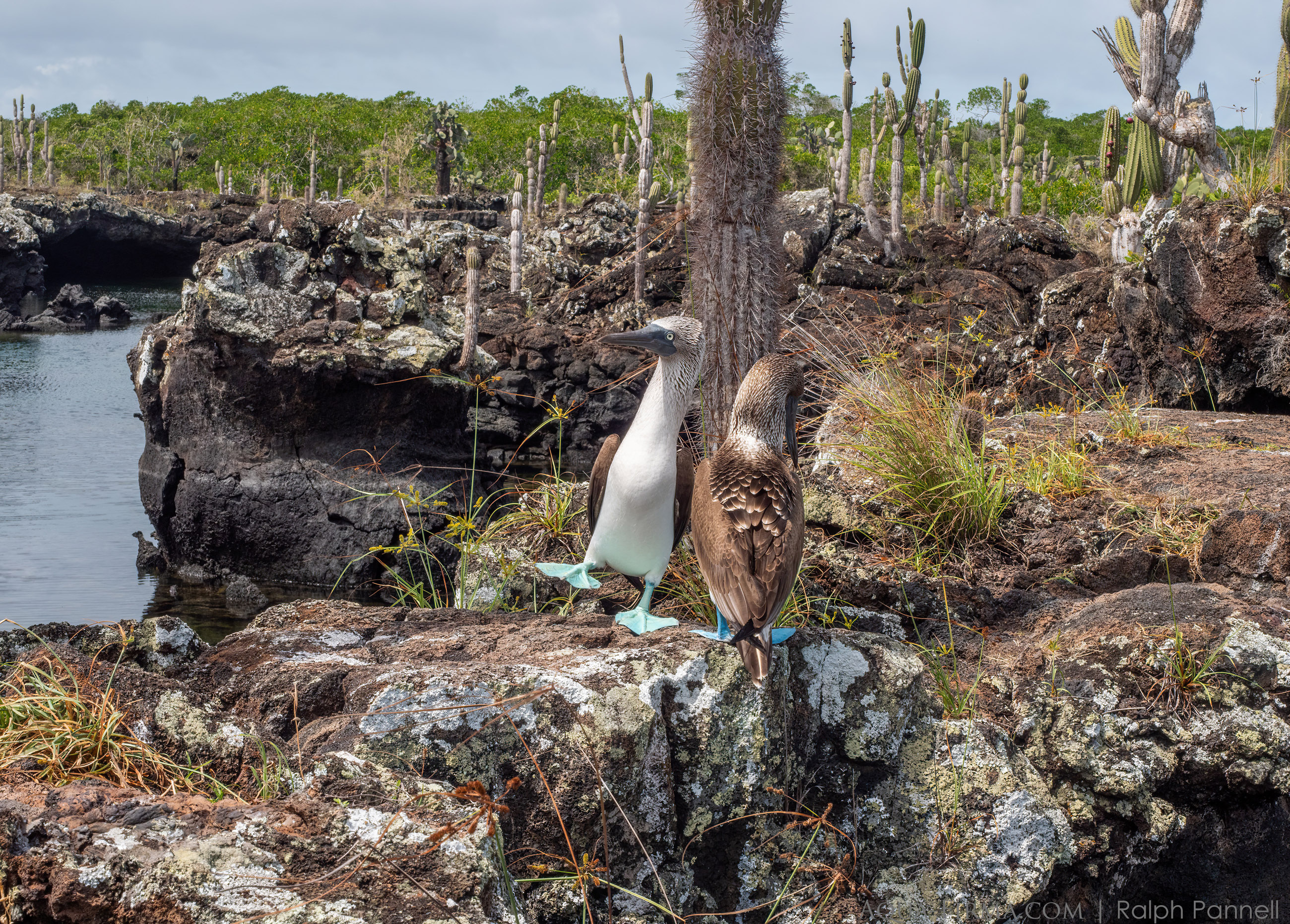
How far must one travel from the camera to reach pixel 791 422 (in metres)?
3.34

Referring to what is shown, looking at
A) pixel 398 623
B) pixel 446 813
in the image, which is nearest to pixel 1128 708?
pixel 446 813

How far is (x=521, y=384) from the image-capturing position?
52.1ft

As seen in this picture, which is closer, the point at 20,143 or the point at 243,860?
the point at 243,860

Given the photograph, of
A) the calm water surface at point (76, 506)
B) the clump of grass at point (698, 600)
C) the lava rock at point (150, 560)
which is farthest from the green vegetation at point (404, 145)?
the clump of grass at point (698, 600)

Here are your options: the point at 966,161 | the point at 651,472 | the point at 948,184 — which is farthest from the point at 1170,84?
the point at 948,184

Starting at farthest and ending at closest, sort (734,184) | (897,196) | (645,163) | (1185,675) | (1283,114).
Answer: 1. (645,163)
2. (897,196)
3. (1283,114)
4. (734,184)
5. (1185,675)

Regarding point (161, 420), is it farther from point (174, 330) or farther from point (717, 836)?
point (717, 836)

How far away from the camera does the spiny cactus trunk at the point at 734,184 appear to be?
4.99 metres

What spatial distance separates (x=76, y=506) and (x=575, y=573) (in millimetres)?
12160

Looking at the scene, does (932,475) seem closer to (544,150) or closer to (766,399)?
(766,399)

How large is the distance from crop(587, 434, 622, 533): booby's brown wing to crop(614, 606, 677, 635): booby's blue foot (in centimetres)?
45

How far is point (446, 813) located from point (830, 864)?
4.20 feet

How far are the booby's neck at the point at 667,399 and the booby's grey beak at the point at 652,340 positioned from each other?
0.05 meters

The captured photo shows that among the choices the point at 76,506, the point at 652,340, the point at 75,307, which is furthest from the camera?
the point at 75,307
